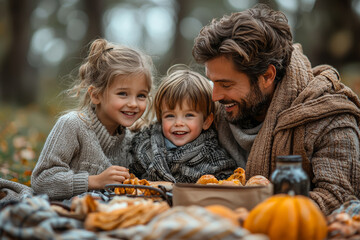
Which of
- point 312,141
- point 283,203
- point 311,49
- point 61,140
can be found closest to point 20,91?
point 311,49

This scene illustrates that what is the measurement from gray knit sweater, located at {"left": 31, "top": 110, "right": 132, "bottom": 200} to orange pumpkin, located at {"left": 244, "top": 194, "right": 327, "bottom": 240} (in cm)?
162

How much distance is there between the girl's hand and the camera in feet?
9.31

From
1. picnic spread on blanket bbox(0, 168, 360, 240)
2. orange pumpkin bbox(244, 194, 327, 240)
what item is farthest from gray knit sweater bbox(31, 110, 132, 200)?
orange pumpkin bbox(244, 194, 327, 240)

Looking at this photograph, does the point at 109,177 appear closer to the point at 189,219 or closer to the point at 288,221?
the point at 189,219

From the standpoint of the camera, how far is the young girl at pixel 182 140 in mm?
3125

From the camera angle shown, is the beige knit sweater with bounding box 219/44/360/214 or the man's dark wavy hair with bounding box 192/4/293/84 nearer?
the beige knit sweater with bounding box 219/44/360/214

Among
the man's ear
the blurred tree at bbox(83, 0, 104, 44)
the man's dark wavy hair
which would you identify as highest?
the blurred tree at bbox(83, 0, 104, 44)

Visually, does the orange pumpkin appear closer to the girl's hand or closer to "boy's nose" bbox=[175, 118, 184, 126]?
the girl's hand

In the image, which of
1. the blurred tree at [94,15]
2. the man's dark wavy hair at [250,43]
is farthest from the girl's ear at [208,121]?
the blurred tree at [94,15]

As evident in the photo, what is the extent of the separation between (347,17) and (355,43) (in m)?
→ 0.50

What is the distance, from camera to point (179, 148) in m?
3.17

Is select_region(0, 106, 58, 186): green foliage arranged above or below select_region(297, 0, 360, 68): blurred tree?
below

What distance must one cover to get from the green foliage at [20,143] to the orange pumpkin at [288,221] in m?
2.69

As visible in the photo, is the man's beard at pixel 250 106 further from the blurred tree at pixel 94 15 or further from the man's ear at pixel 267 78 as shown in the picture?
the blurred tree at pixel 94 15
